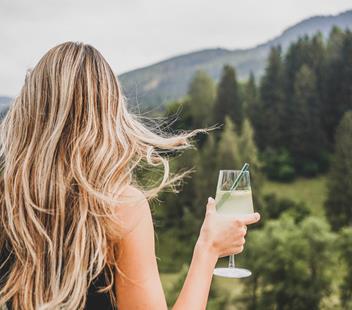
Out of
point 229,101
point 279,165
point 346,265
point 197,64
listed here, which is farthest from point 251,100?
point 197,64

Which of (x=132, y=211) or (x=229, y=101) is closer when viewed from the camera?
(x=132, y=211)

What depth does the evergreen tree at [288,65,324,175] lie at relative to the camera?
53406mm

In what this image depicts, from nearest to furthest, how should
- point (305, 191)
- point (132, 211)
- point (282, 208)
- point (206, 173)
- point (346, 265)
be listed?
point (132, 211) → point (346, 265) → point (206, 173) → point (282, 208) → point (305, 191)

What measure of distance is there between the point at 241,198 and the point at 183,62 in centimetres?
9309

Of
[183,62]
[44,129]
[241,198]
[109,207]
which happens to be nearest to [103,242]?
[109,207]

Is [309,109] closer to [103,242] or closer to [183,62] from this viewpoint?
[183,62]

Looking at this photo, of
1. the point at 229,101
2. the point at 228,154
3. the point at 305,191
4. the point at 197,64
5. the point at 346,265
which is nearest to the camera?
the point at 346,265

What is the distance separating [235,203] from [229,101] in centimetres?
5346

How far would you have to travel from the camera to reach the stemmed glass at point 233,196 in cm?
221

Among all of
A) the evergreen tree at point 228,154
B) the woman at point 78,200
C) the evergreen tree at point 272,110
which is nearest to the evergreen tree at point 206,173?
the evergreen tree at point 228,154

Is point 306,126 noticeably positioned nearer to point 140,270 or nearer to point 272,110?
point 272,110

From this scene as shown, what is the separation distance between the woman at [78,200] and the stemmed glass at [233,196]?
61cm

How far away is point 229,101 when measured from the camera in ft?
181

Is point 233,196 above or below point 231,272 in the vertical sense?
above
